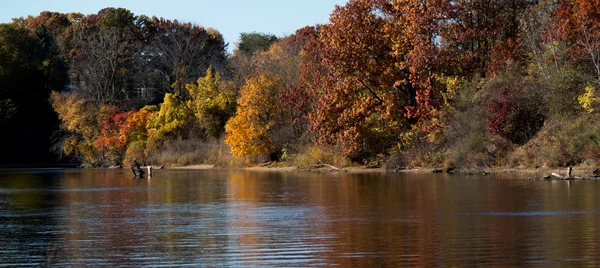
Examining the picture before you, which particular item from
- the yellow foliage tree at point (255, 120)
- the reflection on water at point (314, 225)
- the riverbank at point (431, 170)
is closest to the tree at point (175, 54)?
the yellow foliage tree at point (255, 120)

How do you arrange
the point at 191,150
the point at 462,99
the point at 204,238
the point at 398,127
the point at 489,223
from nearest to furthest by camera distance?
the point at 204,238 → the point at 489,223 → the point at 462,99 → the point at 398,127 → the point at 191,150

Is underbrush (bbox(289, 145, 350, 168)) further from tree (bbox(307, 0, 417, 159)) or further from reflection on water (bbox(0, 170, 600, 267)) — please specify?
reflection on water (bbox(0, 170, 600, 267))

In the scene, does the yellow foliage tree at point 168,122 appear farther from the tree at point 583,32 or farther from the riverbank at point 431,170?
the tree at point 583,32

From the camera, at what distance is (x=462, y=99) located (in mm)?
52688

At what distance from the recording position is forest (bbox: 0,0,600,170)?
49031 mm

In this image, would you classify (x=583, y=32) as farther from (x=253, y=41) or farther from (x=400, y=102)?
(x=253, y=41)

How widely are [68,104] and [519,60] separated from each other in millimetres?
44429

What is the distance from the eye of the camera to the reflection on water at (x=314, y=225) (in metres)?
18.3

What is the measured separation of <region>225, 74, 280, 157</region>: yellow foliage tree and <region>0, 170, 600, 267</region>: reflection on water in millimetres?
24896

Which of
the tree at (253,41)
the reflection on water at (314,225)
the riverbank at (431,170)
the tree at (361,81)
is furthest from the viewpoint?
the tree at (253,41)

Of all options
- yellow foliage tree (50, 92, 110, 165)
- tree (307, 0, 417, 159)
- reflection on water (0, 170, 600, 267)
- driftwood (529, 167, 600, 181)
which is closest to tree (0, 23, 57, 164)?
yellow foliage tree (50, 92, 110, 165)

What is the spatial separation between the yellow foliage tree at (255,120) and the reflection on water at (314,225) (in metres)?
24.9

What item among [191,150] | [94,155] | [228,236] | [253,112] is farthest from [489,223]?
[94,155]

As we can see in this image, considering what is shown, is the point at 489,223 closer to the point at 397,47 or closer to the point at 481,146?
the point at 481,146
